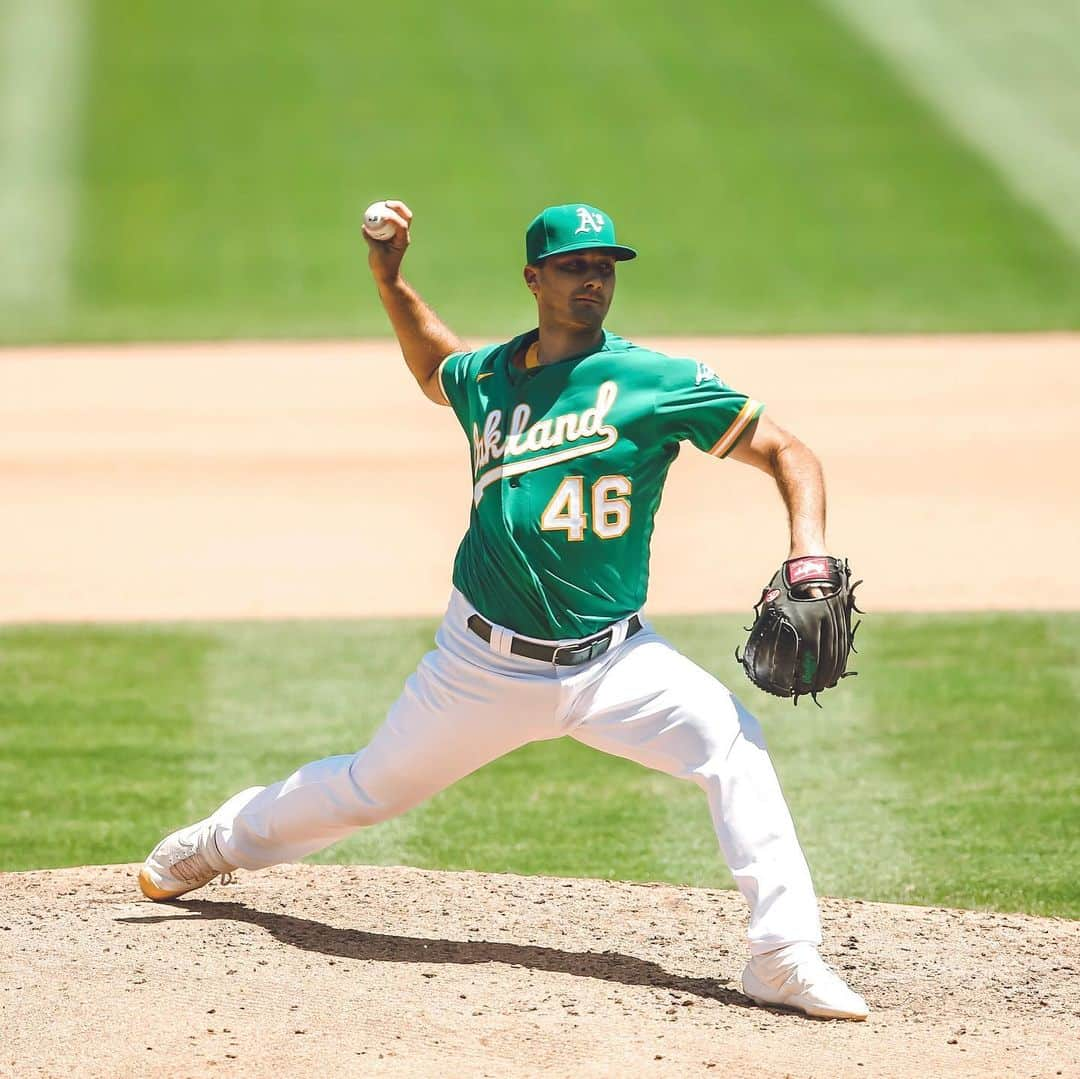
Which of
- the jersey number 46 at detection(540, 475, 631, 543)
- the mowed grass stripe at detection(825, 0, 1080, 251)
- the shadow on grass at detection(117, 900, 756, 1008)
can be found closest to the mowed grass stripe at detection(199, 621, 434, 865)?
the shadow on grass at detection(117, 900, 756, 1008)

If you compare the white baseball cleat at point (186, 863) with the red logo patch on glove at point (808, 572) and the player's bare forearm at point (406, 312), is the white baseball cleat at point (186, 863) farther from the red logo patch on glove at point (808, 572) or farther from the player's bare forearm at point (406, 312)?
the red logo patch on glove at point (808, 572)

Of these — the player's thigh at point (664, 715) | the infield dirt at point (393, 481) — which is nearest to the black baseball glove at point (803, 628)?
the player's thigh at point (664, 715)

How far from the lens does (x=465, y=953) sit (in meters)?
5.04

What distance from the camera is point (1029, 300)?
1842cm

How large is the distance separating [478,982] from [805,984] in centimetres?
83

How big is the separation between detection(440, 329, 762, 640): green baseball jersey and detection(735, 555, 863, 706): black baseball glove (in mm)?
397

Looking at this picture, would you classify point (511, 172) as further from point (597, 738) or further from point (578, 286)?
point (597, 738)

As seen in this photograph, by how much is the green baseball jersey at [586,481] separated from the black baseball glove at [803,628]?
397mm

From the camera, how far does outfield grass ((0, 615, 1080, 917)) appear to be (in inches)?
255

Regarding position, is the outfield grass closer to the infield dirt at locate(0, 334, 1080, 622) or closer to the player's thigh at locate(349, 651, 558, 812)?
the infield dirt at locate(0, 334, 1080, 622)

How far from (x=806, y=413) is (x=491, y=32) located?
532 inches

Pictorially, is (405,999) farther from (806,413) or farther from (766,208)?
(766,208)

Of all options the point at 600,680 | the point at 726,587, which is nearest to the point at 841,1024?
the point at 600,680

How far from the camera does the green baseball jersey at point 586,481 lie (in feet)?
15.3
